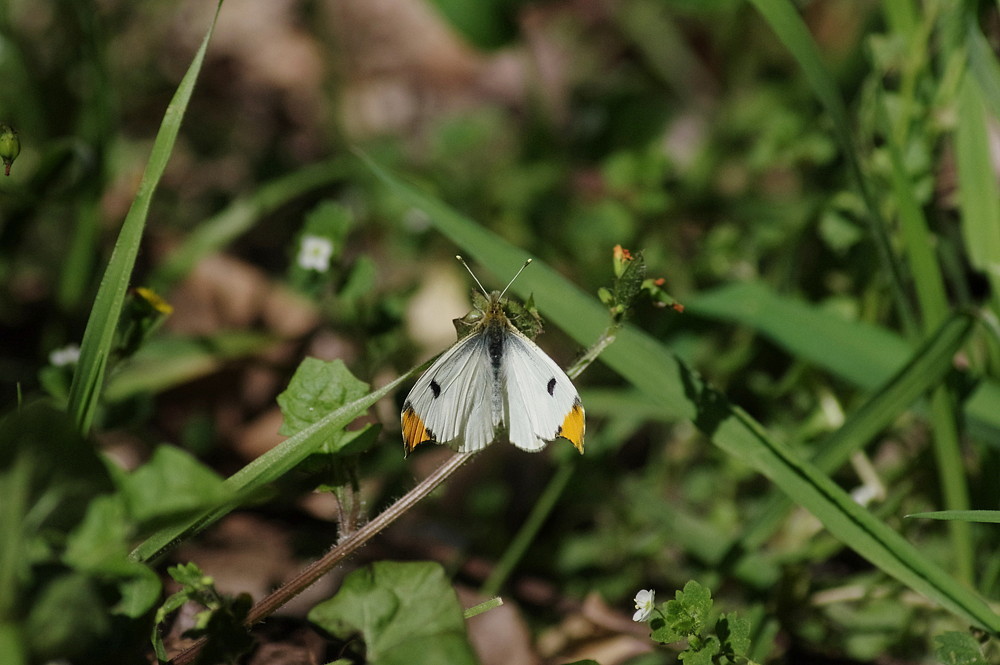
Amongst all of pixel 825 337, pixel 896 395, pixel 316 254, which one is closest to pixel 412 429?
pixel 316 254

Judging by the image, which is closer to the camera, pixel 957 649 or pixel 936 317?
pixel 957 649

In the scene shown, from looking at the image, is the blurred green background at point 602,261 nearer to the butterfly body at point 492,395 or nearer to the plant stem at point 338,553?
the butterfly body at point 492,395

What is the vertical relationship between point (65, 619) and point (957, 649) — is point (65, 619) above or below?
above

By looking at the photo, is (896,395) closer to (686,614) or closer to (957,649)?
(957,649)

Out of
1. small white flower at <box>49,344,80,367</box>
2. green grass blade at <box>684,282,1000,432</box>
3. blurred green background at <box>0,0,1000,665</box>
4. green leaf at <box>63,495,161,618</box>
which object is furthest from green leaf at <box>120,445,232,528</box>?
green grass blade at <box>684,282,1000,432</box>

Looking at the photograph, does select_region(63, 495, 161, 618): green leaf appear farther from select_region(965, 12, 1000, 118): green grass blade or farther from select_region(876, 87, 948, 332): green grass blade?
select_region(965, 12, 1000, 118): green grass blade

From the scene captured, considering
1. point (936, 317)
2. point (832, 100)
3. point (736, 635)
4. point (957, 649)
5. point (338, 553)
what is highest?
point (832, 100)

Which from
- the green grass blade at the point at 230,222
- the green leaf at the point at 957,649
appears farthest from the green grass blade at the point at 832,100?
the green grass blade at the point at 230,222

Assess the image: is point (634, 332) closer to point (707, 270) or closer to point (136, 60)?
point (707, 270)
